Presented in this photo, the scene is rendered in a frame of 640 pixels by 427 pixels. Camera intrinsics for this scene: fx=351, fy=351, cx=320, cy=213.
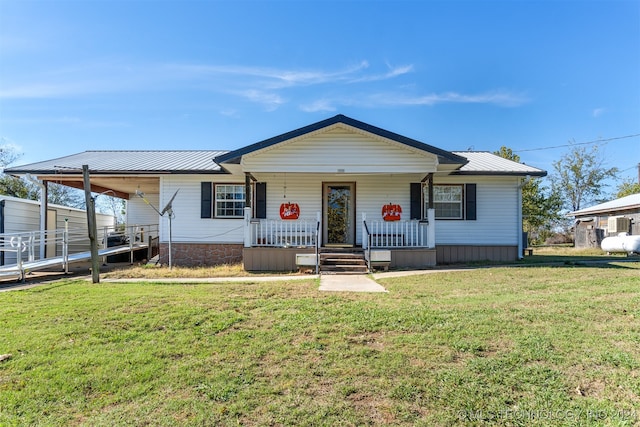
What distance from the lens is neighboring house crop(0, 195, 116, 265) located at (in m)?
11.6

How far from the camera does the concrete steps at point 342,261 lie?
31.6 feet

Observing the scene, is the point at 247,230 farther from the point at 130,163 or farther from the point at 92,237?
the point at 130,163

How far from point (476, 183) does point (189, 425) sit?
11954 millimetres

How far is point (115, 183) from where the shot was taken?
546 inches

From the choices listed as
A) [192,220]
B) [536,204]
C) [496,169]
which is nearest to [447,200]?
[496,169]

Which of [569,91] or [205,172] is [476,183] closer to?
[205,172]

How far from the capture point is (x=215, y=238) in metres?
12.0

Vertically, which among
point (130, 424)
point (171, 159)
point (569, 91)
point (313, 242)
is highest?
point (569, 91)

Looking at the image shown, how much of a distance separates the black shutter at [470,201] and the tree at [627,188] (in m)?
28.4

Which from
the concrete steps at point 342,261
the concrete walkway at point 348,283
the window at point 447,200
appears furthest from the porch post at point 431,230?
the concrete walkway at point 348,283

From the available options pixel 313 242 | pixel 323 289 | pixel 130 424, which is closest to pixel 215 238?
pixel 313 242

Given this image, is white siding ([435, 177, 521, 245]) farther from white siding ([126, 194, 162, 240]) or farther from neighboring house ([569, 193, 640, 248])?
white siding ([126, 194, 162, 240])

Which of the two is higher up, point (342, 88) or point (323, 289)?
point (342, 88)

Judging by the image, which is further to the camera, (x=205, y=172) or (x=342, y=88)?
(x=342, y=88)
